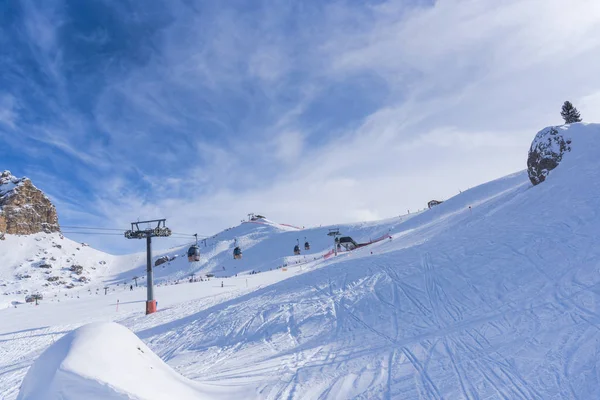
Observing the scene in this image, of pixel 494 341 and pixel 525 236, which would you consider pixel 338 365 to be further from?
pixel 525 236

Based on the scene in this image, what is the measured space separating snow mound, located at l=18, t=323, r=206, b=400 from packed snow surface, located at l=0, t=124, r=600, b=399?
1.70 m

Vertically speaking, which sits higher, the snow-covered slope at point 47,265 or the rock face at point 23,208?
the rock face at point 23,208

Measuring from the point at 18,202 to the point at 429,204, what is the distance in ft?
373

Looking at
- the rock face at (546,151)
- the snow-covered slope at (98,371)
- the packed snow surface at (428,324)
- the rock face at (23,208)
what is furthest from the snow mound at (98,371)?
the rock face at (23,208)

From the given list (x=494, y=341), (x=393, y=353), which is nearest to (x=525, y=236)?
(x=494, y=341)

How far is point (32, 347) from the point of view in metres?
13.8

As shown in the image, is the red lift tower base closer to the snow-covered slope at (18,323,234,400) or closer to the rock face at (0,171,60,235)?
the snow-covered slope at (18,323,234,400)

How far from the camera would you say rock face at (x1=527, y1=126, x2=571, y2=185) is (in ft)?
69.3

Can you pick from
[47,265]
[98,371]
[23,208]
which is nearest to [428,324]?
[98,371]

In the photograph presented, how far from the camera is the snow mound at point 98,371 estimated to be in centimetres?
381

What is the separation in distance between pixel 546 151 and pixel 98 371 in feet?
85.6

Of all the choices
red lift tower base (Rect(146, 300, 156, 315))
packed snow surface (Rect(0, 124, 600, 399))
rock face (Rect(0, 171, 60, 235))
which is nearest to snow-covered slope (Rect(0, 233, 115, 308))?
rock face (Rect(0, 171, 60, 235))

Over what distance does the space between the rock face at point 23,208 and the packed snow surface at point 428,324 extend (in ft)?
313

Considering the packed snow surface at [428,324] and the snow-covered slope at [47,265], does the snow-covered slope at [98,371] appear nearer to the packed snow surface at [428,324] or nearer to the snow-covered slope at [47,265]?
the packed snow surface at [428,324]
